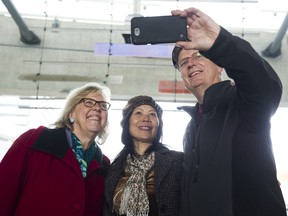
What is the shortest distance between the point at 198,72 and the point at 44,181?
84 cm

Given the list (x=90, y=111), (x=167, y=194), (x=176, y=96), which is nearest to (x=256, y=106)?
(x=167, y=194)

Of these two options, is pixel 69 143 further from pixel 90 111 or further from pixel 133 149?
pixel 133 149

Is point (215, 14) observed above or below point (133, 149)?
above

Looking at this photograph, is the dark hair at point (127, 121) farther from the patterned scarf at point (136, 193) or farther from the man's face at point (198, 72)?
the man's face at point (198, 72)

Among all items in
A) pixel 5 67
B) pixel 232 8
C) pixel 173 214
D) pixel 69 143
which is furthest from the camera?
pixel 5 67

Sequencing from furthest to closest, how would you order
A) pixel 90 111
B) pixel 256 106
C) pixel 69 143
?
pixel 90 111
pixel 69 143
pixel 256 106

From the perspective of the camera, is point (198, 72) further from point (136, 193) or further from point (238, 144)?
point (136, 193)

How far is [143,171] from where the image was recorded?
162cm

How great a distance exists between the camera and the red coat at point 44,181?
140 cm

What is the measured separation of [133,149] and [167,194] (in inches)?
16.4

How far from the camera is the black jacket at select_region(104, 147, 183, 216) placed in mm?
1475

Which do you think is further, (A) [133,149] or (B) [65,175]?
(A) [133,149]

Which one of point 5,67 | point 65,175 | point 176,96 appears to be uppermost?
point 5,67

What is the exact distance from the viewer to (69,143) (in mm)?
1633
